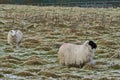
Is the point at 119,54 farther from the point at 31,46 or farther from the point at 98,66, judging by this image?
the point at 31,46

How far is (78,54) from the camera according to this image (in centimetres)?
1591

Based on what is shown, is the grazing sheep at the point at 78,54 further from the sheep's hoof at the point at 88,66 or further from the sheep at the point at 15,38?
the sheep at the point at 15,38

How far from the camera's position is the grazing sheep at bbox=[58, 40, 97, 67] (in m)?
15.9

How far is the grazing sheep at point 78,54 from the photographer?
15.9 m

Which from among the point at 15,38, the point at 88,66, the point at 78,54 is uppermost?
the point at 78,54

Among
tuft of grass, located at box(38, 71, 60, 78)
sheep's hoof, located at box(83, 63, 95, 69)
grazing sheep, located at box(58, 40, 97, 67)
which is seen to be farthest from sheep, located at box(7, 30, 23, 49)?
tuft of grass, located at box(38, 71, 60, 78)

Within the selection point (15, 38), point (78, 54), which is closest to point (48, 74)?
point (78, 54)

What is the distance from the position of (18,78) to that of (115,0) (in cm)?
9379

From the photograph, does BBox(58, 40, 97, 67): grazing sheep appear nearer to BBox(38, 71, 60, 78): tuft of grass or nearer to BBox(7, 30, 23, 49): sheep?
BBox(38, 71, 60, 78): tuft of grass

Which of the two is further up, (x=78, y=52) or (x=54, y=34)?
(x=78, y=52)

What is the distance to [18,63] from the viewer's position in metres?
17.6

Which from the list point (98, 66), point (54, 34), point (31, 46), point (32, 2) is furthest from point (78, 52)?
point (32, 2)

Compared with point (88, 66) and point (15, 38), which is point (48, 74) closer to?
point (88, 66)

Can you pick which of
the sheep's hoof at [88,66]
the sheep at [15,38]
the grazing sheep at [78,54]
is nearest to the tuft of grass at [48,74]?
the grazing sheep at [78,54]
